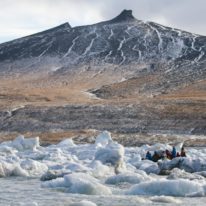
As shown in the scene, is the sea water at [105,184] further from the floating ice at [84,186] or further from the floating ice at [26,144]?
the floating ice at [26,144]

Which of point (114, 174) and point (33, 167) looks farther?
point (33, 167)

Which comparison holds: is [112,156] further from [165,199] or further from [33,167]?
[165,199]

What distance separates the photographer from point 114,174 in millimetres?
37219

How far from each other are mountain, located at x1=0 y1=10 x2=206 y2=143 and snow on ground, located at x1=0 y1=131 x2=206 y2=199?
109 feet

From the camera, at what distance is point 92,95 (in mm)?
131500

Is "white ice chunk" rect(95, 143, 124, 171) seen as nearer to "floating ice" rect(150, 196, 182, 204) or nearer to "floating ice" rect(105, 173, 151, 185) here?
"floating ice" rect(105, 173, 151, 185)

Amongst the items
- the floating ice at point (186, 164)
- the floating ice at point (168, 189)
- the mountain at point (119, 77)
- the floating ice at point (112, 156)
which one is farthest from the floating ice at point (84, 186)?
the mountain at point (119, 77)

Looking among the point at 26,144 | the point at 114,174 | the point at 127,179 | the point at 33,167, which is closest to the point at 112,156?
the point at 114,174

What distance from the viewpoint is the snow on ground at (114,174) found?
91.7 feet

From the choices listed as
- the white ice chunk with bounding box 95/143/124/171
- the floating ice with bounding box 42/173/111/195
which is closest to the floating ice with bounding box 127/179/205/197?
the floating ice with bounding box 42/173/111/195

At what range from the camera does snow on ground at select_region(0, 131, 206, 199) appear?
91.7 feet

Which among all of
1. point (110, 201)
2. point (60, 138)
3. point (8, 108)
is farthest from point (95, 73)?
point (110, 201)

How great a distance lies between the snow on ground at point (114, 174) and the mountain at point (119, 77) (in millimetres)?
33148

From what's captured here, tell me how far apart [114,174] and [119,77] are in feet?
400
